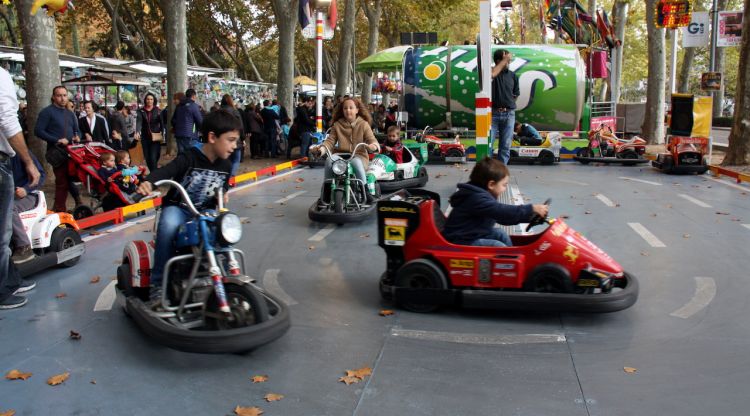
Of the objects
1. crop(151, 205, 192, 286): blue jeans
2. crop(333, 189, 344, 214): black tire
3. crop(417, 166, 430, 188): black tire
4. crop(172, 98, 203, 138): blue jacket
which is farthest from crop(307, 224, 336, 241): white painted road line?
crop(172, 98, 203, 138): blue jacket

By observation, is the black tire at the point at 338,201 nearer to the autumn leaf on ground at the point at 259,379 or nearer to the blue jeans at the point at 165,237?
the blue jeans at the point at 165,237

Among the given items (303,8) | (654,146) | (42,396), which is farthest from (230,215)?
(654,146)

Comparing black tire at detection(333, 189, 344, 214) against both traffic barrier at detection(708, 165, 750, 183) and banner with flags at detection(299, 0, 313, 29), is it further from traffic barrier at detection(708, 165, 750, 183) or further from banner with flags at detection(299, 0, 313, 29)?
banner with flags at detection(299, 0, 313, 29)

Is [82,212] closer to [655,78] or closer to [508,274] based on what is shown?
[508,274]

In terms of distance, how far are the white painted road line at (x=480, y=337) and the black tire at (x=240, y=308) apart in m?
1.11

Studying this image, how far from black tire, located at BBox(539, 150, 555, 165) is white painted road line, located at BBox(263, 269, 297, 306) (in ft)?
40.4

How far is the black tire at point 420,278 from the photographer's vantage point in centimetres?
541

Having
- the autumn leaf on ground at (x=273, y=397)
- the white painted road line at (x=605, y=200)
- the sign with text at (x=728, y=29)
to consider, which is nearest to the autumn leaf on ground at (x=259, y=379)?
the autumn leaf on ground at (x=273, y=397)

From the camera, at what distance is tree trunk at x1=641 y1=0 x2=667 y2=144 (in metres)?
22.4

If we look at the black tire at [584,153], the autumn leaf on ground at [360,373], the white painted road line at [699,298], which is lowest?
the autumn leaf on ground at [360,373]

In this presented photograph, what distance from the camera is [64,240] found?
23.0 ft

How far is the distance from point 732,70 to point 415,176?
66093 mm

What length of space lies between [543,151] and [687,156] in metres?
3.91

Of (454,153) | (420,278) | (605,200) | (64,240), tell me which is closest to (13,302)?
(64,240)
